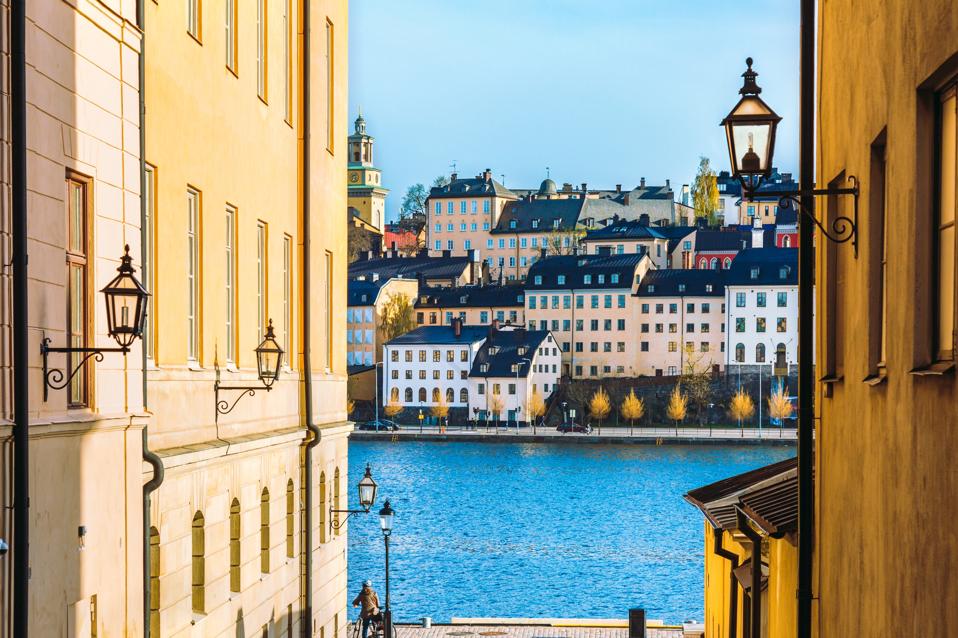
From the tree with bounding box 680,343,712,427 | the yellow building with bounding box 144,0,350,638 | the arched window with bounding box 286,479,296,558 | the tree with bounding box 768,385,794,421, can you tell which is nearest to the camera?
the yellow building with bounding box 144,0,350,638

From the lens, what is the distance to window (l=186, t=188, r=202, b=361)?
1269 cm

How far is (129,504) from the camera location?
1023cm

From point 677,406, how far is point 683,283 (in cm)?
1113

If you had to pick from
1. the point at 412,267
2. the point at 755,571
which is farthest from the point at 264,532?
the point at 412,267

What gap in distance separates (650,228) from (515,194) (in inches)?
1464

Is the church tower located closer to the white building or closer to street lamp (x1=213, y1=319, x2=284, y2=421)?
the white building

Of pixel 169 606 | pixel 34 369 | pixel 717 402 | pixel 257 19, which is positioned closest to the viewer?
pixel 34 369

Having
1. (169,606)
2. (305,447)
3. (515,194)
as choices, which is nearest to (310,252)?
(305,447)

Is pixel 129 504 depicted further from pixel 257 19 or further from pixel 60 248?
pixel 257 19

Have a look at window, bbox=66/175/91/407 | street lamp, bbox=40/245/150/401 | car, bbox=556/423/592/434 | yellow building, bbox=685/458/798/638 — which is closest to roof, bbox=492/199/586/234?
car, bbox=556/423/592/434

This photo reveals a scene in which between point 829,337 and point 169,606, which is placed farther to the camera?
point 169,606

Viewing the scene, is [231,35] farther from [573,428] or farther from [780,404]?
[780,404]

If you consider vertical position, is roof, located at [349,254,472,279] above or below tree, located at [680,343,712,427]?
above

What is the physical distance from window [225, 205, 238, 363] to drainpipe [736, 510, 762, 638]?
4948 millimetres
